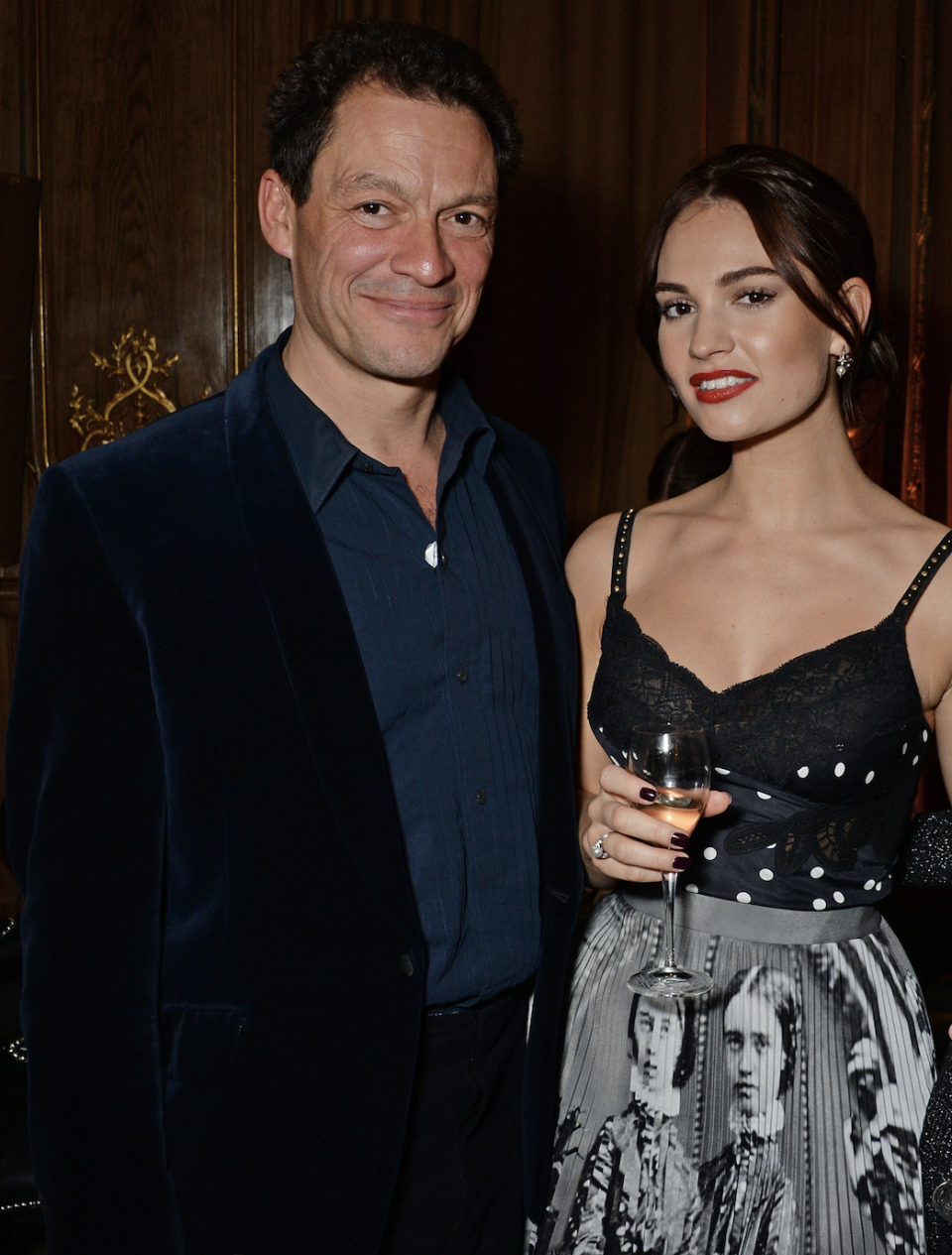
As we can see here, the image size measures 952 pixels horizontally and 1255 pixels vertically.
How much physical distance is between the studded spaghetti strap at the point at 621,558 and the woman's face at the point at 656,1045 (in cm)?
68

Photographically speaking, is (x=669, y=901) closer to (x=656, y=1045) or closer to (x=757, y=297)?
(x=656, y=1045)

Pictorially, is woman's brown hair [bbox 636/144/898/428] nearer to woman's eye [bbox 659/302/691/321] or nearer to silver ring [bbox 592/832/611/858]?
woman's eye [bbox 659/302/691/321]

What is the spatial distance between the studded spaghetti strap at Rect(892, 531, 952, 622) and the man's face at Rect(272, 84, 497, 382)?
2.66 ft

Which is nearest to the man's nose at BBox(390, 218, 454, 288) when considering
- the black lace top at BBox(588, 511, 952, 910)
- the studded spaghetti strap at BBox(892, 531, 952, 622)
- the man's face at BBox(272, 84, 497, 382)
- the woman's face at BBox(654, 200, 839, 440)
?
the man's face at BBox(272, 84, 497, 382)

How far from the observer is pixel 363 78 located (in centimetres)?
163

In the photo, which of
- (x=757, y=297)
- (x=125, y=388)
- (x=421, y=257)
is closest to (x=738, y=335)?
(x=757, y=297)

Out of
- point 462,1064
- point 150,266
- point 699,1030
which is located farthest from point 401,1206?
point 150,266

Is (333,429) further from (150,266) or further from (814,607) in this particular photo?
(150,266)

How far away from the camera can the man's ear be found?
1741mm

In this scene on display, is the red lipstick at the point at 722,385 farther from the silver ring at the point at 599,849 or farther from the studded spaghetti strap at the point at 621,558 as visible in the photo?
the silver ring at the point at 599,849

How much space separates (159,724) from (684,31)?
11.4 ft

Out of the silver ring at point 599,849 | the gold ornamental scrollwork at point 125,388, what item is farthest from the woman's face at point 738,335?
the gold ornamental scrollwork at point 125,388

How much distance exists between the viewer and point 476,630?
1.63m

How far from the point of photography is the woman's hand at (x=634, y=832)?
1.56 meters
